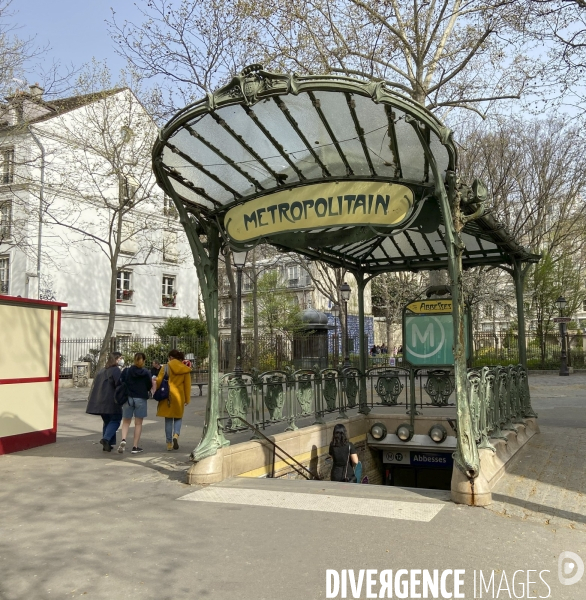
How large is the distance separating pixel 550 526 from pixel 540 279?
28.6 metres

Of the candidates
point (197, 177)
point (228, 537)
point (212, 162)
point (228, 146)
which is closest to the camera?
point (228, 537)

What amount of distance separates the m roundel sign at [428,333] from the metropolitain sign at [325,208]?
11.0 ft

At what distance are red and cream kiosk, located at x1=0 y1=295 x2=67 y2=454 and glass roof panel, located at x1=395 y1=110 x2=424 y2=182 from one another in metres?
6.49

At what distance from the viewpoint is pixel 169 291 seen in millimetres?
38938

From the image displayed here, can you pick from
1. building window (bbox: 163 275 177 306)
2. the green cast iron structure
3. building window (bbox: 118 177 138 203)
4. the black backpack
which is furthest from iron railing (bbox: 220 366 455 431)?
building window (bbox: 163 275 177 306)

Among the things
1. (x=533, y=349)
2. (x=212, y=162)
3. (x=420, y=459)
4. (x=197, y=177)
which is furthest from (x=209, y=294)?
(x=533, y=349)

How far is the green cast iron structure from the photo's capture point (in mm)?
5984

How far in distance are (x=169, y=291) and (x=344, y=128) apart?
1325 inches

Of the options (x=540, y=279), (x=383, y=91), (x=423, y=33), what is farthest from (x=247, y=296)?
(x=383, y=91)

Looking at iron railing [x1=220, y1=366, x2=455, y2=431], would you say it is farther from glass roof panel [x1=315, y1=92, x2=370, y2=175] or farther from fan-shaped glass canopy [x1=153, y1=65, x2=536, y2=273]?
glass roof panel [x1=315, y1=92, x2=370, y2=175]

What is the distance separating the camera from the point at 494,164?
72.8 ft

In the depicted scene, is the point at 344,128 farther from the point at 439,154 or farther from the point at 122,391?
the point at 122,391

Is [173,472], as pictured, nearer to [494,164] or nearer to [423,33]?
[423,33]

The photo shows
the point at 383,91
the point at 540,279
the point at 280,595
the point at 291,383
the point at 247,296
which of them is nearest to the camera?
the point at 280,595
